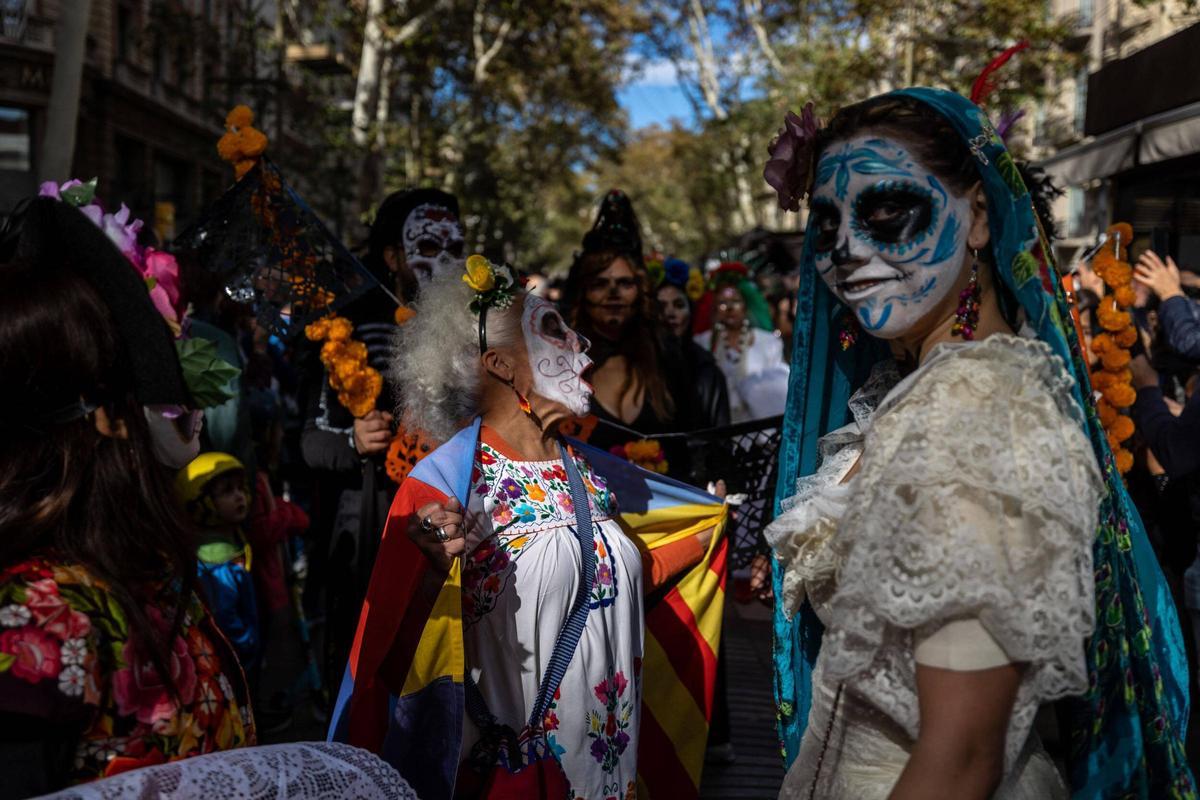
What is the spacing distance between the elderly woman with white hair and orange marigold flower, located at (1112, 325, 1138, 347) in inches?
97.5

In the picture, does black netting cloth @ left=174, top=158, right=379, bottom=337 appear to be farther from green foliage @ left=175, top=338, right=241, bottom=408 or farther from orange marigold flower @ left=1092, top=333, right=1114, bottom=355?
orange marigold flower @ left=1092, top=333, right=1114, bottom=355

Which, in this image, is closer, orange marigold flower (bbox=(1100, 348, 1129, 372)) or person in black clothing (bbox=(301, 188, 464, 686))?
person in black clothing (bbox=(301, 188, 464, 686))

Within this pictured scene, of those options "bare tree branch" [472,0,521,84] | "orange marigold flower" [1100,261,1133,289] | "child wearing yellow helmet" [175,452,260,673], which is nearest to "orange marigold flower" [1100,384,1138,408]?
"orange marigold flower" [1100,261,1133,289]

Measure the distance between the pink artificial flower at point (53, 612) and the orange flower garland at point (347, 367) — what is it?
261 cm

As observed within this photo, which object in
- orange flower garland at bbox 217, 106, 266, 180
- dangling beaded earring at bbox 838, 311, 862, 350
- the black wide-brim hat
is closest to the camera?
the black wide-brim hat

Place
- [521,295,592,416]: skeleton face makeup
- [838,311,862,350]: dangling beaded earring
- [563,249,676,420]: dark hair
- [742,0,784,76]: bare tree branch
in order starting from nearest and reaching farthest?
1. [838,311,862,350]: dangling beaded earring
2. [521,295,592,416]: skeleton face makeup
3. [563,249,676,420]: dark hair
4. [742,0,784,76]: bare tree branch

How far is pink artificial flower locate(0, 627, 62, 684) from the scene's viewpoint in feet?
4.80

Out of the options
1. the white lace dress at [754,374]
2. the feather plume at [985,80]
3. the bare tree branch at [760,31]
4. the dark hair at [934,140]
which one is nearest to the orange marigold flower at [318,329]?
the feather plume at [985,80]

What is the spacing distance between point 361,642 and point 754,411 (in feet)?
17.8

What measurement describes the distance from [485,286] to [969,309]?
1.66 m

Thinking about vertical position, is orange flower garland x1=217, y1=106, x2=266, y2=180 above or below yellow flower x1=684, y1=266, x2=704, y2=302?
below

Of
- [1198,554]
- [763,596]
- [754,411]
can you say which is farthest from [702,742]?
[754,411]

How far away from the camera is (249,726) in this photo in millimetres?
1898

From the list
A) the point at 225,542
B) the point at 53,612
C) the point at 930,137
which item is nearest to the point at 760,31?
the point at 225,542
